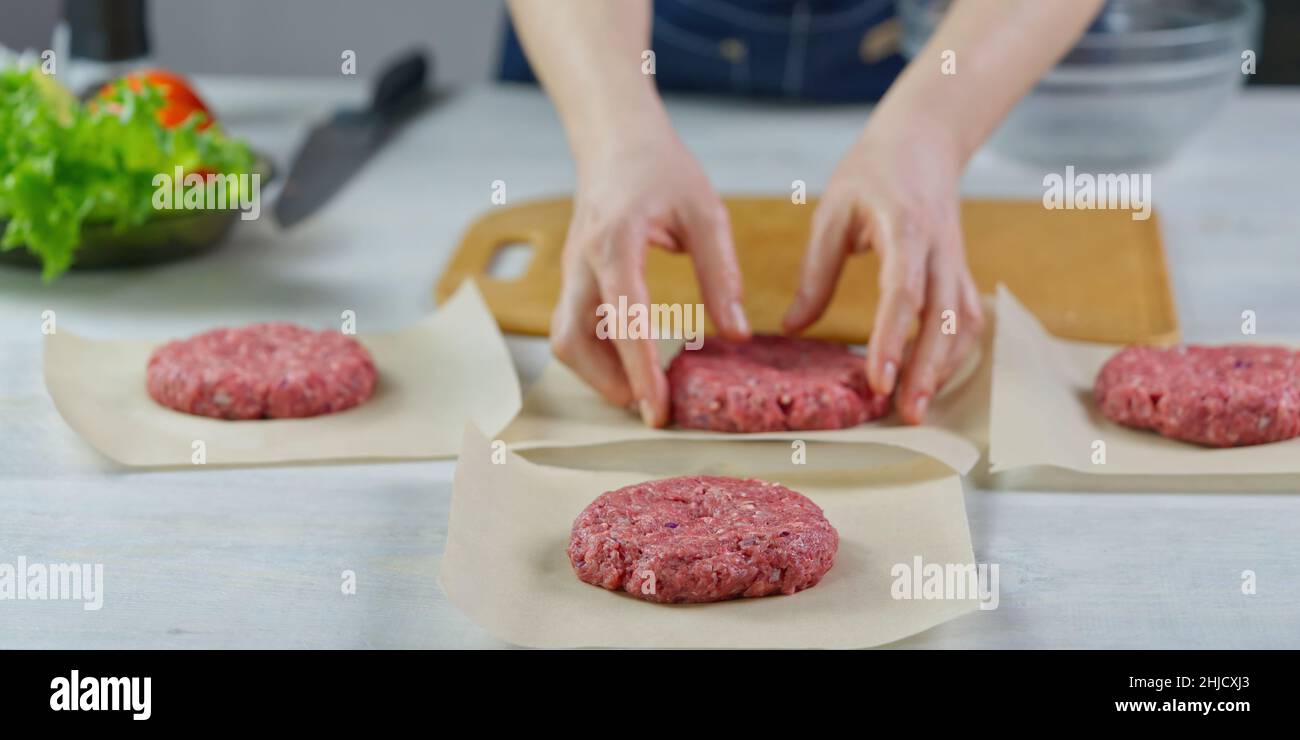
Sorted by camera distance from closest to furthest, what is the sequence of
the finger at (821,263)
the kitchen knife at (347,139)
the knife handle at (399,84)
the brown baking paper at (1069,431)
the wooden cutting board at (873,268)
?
1. the brown baking paper at (1069,431)
2. the finger at (821,263)
3. the wooden cutting board at (873,268)
4. the kitchen knife at (347,139)
5. the knife handle at (399,84)

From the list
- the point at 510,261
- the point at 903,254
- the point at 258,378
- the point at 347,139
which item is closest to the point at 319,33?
the point at 347,139

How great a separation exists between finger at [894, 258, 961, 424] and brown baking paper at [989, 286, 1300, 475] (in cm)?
8

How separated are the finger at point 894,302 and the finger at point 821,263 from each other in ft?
0.28

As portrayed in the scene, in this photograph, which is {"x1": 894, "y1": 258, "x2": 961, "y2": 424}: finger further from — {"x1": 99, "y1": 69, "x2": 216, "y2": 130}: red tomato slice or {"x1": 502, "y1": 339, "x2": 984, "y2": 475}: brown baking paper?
{"x1": 99, "y1": 69, "x2": 216, "y2": 130}: red tomato slice

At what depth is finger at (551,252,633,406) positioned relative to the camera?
1.95 meters

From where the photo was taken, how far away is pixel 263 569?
155 centimetres

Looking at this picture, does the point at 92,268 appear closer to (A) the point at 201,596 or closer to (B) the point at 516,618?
(A) the point at 201,596

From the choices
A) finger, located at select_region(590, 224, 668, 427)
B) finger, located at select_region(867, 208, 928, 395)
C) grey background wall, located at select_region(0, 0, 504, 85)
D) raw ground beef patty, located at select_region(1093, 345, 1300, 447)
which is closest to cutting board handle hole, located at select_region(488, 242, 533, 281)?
finger, located at select_region(590, 224, 668, 427)

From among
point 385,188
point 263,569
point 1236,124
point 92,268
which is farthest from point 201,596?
point 1236,124

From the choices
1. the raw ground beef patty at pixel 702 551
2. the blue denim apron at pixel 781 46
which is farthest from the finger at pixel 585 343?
the blue denim apron at pixel 781 46

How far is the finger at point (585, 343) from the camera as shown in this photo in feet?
6.39

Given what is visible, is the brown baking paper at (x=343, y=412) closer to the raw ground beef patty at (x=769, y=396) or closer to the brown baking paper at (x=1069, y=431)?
the raw ground beef patty at (x=769, y=396)

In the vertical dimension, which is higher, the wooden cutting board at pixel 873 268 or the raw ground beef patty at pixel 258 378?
the wooden cutting board at pixel 873 268

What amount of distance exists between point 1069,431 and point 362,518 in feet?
2.83
